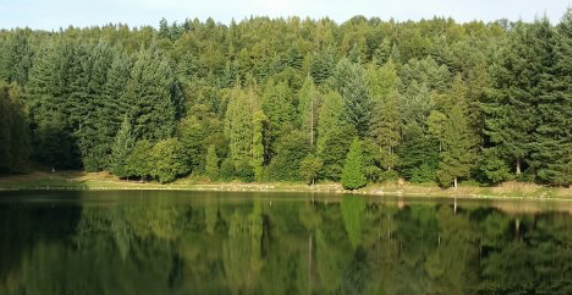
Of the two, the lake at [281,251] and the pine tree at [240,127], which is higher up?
the pine tree at [240,127]

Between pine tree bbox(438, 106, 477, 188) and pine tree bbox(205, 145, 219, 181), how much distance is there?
107 feet

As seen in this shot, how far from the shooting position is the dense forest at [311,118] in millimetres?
65438

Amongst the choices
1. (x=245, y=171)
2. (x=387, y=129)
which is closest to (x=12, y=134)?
(x=245, y=171)

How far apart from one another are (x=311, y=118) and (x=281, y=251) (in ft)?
208

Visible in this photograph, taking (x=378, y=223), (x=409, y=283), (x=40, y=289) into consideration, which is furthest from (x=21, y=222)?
(x=409, y=283)

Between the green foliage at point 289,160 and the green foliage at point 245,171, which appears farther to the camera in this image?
the green foliage at point 245,171

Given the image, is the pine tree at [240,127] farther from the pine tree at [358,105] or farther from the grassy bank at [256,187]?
the pine tree at [358,105]

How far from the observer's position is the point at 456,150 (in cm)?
6994

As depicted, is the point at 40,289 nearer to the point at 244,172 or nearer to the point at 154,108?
the point at 244,172

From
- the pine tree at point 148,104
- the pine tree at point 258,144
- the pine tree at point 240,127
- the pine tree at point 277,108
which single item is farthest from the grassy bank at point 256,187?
the pine tree at point 277,108

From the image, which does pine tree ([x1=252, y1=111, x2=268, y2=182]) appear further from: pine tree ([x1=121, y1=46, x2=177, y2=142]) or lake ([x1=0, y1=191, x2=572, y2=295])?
lake ([x1=0, y1=191, x2=572, y2=295])

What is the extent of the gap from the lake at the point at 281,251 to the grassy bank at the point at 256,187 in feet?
55.6

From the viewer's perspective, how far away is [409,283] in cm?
2120

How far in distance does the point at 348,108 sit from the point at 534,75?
2788 centimetres
